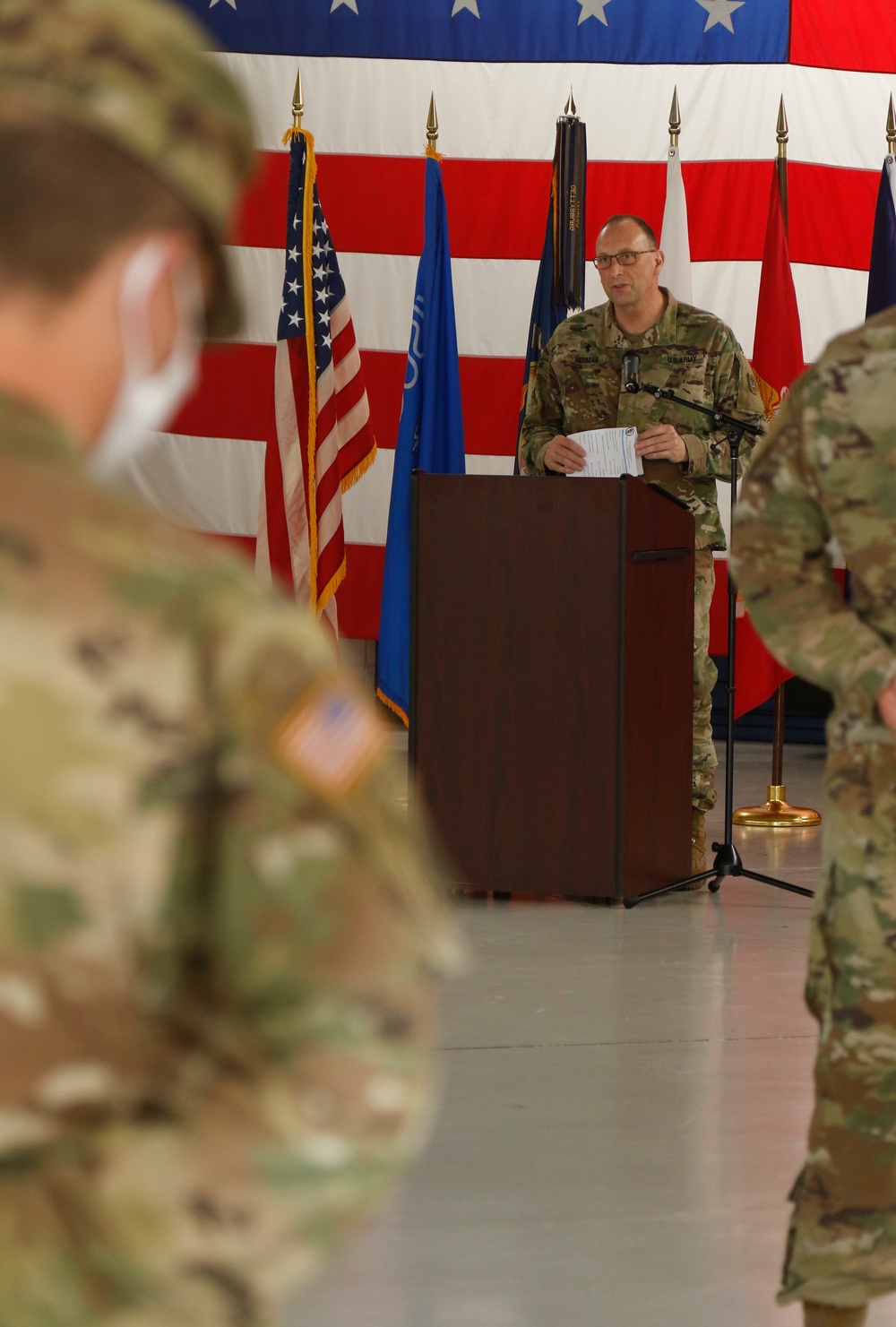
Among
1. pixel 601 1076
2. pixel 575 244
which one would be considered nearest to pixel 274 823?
pixel 601 1076

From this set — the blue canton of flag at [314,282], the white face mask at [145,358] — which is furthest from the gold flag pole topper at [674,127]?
the white face mask at [145,358]

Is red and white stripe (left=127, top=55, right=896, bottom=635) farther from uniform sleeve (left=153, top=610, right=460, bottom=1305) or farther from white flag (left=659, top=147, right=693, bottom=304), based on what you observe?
uniform sleeve (left=153, top=610, right=460, bottom=1305)

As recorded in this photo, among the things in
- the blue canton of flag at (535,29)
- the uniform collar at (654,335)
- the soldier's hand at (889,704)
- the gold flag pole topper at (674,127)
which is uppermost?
the blue canton of flag at (535,29)

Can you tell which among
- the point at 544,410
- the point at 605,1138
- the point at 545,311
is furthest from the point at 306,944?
the point at 545,311

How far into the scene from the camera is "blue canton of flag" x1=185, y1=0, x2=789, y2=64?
22.9 ft

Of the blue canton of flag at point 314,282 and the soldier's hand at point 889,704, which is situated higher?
the blue canton of flag at point 314,282

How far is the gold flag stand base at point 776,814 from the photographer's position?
5.53 metres

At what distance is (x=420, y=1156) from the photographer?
98.1 inches

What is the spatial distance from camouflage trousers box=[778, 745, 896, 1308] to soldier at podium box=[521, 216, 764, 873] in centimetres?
283

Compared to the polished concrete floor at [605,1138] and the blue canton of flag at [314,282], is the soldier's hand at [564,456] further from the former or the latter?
the blue canton of flag at [314,282]

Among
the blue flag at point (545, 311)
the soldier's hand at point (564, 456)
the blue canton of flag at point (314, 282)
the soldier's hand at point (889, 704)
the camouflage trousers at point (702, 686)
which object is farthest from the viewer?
the blue canton of flag at point (314, 282)

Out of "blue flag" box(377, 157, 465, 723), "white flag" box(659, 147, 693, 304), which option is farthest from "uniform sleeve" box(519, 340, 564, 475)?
"white flag" box(659, 147, 693, 304)

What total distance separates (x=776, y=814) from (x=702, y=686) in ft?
3.50

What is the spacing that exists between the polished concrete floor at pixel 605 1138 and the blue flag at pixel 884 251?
2731 mm
